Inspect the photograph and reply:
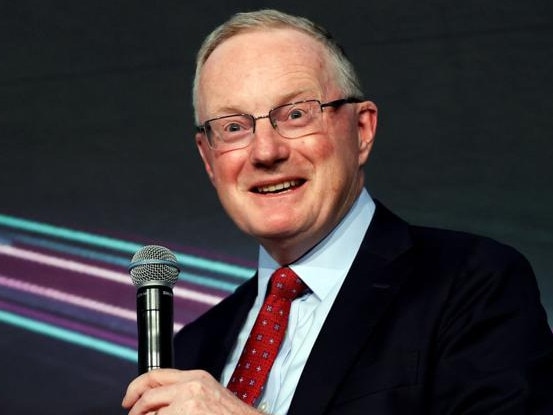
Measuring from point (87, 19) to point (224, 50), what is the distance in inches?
87.6

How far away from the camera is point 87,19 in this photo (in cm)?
443

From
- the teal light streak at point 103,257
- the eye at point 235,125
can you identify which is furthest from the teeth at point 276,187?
the teal light streak at point 103,257

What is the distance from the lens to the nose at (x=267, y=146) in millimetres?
2168

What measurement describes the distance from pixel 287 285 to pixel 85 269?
71.1 inches

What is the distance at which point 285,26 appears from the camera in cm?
231

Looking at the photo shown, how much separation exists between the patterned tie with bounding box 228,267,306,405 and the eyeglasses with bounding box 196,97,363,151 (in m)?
0.27

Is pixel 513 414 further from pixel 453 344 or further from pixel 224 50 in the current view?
pixel 224 50

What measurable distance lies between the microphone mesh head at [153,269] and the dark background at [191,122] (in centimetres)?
199

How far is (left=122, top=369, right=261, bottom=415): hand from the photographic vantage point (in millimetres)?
1806

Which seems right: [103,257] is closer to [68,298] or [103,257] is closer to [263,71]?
[68,298]

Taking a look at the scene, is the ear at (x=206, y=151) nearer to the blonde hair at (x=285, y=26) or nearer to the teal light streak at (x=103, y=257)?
the blonde hair at (x=285, y=26)

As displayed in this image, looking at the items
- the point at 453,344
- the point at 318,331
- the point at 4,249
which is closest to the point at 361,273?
the point at 318,331

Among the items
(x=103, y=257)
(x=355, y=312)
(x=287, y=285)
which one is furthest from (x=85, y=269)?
(x=355, y=312)

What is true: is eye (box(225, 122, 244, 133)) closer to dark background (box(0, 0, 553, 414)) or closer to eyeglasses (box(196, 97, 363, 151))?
eyeglasses (box(196, 97, 363, 151))
